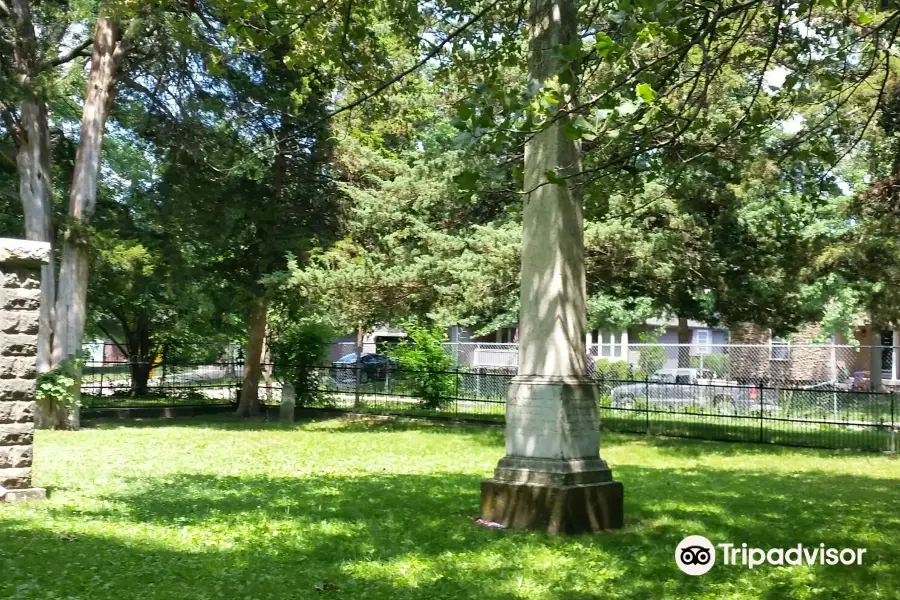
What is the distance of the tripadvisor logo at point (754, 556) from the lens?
6344 mm

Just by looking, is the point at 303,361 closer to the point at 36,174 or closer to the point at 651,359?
the point at 36,174

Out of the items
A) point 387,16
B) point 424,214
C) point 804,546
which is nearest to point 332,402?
point 424,214

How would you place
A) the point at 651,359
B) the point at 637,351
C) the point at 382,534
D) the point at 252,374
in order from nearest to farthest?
1. the point at 382,534
2. the point at 252,374
3. the point at 651,359
4. the point at 637,351

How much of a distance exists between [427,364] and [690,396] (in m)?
7.58

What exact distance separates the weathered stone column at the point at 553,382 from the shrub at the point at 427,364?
16021 mm

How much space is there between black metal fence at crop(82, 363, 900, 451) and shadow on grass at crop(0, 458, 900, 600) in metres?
6.17

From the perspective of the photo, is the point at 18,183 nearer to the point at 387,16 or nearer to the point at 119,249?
the point at 119,249

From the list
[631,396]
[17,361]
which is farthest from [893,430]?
[17,361]

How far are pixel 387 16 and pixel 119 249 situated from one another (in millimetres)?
10092

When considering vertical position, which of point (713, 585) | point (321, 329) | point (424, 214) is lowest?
point (713, 585)

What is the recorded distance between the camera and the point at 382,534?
24.0 ft

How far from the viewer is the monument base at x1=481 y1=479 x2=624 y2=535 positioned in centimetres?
741

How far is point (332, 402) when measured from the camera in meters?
25.5

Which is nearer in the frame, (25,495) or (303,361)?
(25,495)
